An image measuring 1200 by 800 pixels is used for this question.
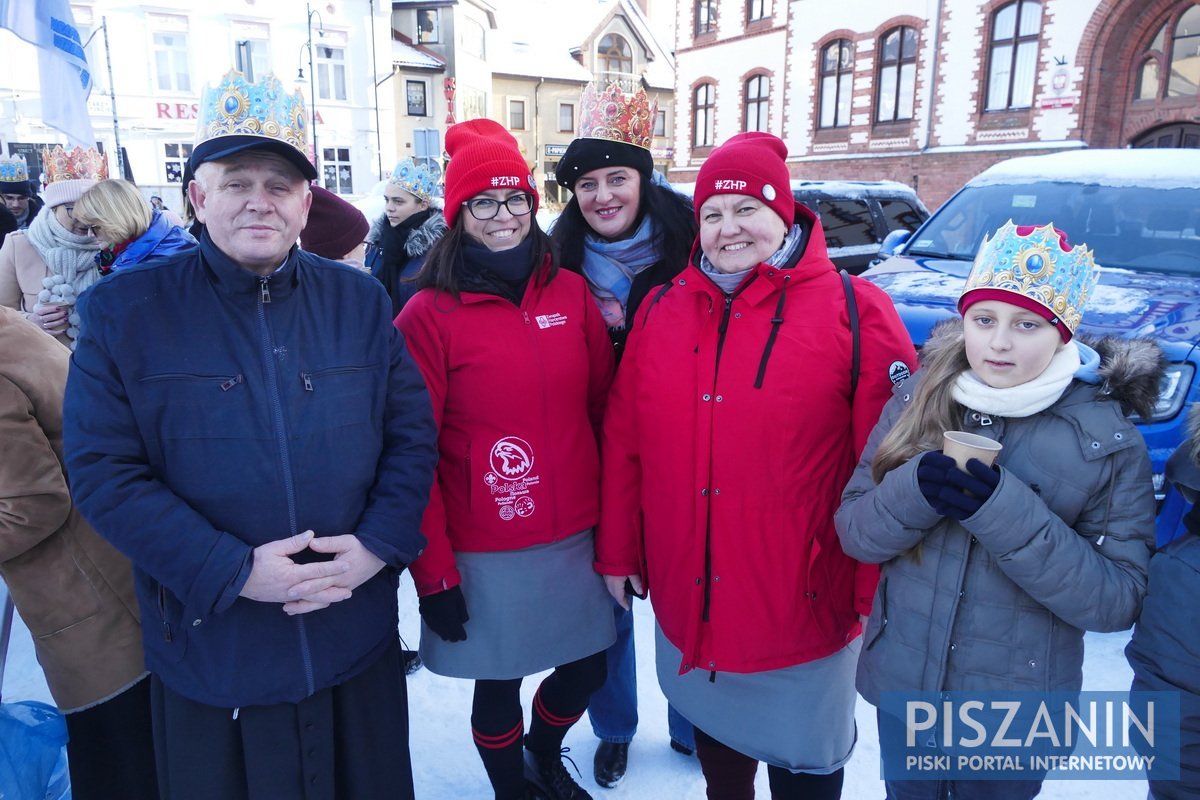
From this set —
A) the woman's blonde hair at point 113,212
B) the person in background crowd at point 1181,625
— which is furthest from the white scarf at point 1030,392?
the woman's blonde hair at point 113,212

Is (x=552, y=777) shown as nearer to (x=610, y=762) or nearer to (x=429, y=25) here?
(x=610, y=762)

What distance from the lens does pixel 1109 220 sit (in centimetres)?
475

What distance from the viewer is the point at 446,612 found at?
2174 mm

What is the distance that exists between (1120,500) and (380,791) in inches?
75.1

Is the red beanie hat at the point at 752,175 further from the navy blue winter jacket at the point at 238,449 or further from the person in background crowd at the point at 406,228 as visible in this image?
the person in background crowd at the point at 406,228

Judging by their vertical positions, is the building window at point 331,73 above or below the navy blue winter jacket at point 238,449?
above

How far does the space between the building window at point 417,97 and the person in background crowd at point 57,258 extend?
30.2 m

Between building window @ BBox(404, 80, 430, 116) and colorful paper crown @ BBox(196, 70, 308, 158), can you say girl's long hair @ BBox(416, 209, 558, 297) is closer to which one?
colorful paper crown @ BBox(196, 70, 308, 158)

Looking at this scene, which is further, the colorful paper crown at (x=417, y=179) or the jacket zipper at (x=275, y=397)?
the colorful paper crown at (x=417, y=179)

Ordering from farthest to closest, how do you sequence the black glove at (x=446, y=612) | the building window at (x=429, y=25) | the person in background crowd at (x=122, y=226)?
the building window at (x=429, y=25) < the person in background crowd at (x=122, y=226) < the black glove at (x=446, y=612)

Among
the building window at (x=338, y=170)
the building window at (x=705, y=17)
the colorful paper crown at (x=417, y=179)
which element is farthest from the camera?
the building window at (x=338, y=170)

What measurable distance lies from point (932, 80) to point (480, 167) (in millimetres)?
21871

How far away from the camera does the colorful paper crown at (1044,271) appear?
5.43ft

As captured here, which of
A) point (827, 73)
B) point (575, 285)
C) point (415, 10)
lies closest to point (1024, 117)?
point (827, 73)
